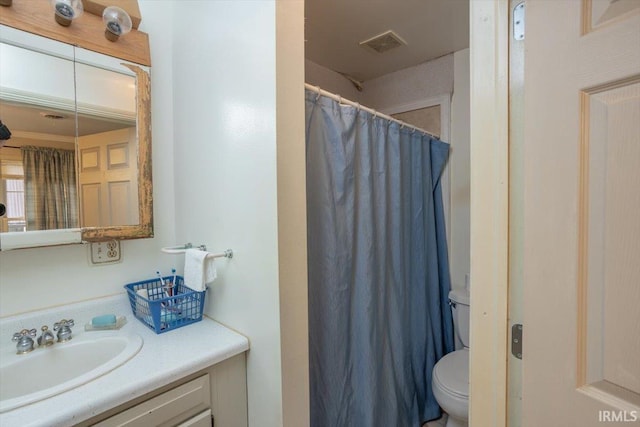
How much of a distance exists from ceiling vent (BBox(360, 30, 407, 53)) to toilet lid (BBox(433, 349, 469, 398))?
1.95m

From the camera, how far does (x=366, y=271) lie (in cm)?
144

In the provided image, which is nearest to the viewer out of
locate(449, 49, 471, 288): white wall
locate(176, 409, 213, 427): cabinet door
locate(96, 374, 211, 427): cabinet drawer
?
locate(96, 374, 211, 427): cabinet drawer

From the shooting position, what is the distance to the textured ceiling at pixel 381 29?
61.6 inches

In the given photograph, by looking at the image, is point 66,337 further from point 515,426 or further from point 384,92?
point 384,92

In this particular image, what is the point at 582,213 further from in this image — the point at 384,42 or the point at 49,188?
the point at 384,42

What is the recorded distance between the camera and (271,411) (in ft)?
3.27

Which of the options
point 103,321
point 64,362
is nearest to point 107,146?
point 103,321

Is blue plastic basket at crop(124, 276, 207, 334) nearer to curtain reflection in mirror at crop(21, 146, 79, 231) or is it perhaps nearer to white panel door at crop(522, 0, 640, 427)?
curtain reflection in mirror at crop(21, 146, 79, 231)

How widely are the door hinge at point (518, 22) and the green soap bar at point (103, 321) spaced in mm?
1556

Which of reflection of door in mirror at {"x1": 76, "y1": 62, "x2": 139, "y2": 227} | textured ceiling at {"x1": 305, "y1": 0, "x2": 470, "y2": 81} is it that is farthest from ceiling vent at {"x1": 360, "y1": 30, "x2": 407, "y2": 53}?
reflection of door in mirror at {"x1": 76, "y1": 62, "x2": 139, "y2": 227}

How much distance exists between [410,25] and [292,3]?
41.5 inches

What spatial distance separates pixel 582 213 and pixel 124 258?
1543 millimetres

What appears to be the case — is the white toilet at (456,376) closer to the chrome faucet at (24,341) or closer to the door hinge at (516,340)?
the door hinge at (516,340)

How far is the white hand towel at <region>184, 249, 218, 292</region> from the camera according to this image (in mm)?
1106
